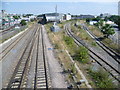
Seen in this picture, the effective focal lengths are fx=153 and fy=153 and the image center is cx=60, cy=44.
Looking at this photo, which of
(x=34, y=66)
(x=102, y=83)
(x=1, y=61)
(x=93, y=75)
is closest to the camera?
(x=102, y=83)

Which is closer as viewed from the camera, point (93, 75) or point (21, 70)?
point (93, 75)

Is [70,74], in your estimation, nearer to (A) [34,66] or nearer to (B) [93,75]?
(B) [93,75]

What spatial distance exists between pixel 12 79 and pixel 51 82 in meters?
2.86

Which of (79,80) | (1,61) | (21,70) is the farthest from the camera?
(1,61)

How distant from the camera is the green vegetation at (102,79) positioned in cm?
985

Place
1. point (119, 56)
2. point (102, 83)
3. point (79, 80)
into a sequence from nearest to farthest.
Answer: point (102, 83) → point (79, 80) → point (119, 56)

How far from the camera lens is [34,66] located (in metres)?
13.8

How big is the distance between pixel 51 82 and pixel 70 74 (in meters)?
1.89

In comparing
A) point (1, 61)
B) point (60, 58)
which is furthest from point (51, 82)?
point (1, 61)

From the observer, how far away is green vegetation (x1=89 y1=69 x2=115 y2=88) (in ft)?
32.3

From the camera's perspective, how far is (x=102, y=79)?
1094 centimetres

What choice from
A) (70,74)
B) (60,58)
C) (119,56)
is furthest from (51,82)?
(119,56)

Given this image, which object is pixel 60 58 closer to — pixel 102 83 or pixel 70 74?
pixel 70 74

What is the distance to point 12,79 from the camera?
11.0 m
